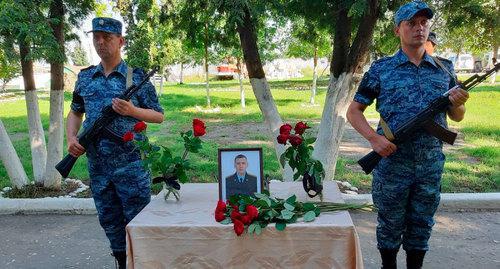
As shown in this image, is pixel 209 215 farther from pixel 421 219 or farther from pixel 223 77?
pixel 223 77

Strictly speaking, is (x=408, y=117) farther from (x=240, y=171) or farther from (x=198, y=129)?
(x=198, y=129)

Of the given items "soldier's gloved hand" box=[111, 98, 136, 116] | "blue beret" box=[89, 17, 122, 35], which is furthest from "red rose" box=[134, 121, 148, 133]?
"blue beret" box=[89, 17, 122, 35]

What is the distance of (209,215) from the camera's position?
248 centimetres

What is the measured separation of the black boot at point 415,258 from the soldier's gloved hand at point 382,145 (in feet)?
2.24

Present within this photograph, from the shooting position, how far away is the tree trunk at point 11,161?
5438mm

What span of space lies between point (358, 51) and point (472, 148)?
4456 mm

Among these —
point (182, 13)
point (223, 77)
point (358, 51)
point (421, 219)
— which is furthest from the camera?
point (223, 77)

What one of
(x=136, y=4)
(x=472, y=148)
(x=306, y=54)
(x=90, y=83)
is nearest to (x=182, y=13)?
(x=136, y=4)

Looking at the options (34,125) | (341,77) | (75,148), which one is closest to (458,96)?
(75,148)

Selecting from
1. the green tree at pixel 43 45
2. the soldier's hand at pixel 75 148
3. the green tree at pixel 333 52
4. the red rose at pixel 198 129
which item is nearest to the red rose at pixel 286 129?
the red rose at pixel 198 129

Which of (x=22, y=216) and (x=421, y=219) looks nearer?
(x=421, y=219)

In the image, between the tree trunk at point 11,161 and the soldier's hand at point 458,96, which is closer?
the soldier's hand at point 458,96

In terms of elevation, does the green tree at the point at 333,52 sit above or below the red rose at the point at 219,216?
above

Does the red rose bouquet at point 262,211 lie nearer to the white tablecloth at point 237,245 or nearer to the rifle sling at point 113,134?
the white tablecloth at point 237,245
